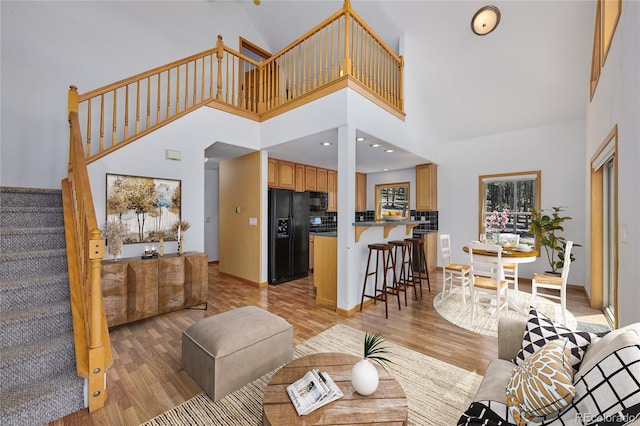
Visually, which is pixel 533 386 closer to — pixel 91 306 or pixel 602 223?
pixel 91 306

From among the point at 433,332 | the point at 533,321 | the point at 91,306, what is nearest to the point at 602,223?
the point at 433,332

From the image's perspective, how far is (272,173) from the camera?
4.98 metres

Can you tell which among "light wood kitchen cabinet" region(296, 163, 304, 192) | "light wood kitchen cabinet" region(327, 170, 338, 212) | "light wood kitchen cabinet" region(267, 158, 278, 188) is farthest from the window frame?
"light wood kitchen cabinet" region(267, 158, 278, 188)

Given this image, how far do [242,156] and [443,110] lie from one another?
3.91 meters

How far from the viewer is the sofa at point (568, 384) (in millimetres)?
877

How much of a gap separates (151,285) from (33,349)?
140cm

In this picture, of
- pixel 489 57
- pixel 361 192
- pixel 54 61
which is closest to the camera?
pixel 54 61

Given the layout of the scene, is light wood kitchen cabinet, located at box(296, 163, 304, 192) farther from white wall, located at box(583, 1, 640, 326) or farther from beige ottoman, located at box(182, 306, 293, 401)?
white wall, located at box(583, 1, 640, 326)

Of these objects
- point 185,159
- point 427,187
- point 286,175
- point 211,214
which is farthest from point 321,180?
point 185,159

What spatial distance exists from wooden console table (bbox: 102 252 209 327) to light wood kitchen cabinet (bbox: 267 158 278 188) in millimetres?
1911

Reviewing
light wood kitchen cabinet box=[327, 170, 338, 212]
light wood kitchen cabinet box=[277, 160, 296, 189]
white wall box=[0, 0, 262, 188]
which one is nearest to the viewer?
white wall box=[0, 0, 262, 188]

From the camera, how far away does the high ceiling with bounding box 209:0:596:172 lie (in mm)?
3473

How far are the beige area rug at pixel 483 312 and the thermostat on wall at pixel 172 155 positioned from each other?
405 cm

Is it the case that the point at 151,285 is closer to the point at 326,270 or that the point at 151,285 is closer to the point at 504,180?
the point at 326,270
